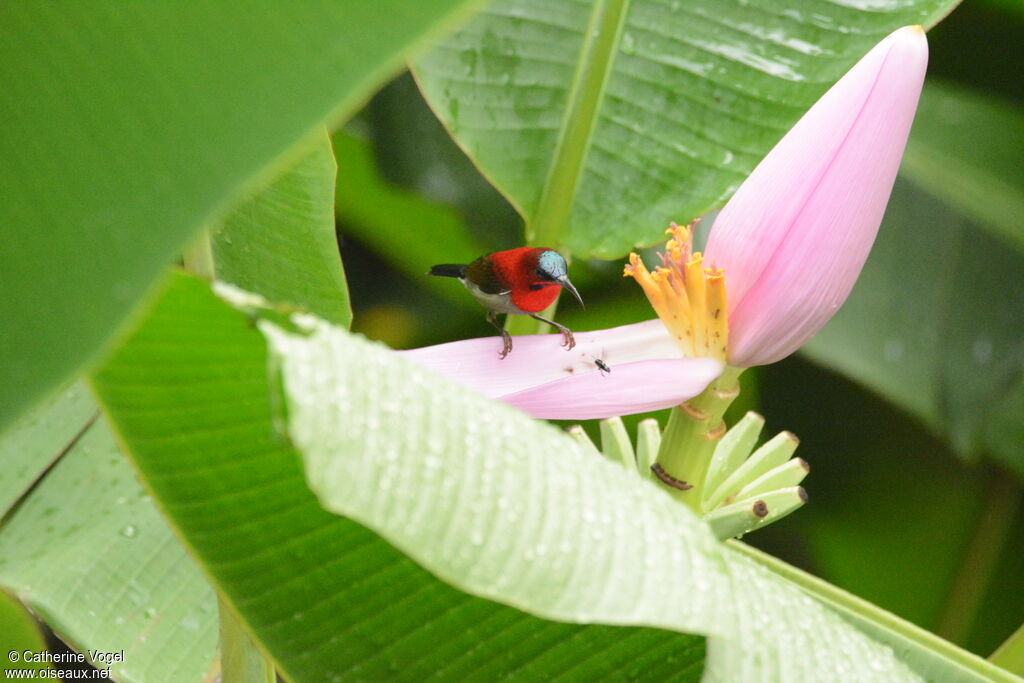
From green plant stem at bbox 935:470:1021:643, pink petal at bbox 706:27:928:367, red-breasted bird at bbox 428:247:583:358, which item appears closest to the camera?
pink petal at bbox 706:27:928:367

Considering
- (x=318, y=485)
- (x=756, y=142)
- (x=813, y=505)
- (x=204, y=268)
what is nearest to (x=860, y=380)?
(x=813, y=505)

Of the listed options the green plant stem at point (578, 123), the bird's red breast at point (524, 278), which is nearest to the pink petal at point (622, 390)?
the bird's red breast at point (524, 278)

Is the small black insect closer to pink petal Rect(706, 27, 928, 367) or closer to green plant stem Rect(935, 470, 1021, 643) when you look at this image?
pink petal Rect(706, 27, 928, 367)

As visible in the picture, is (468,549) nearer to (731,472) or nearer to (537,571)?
(537,571)

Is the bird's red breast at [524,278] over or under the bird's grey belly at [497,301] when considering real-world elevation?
over

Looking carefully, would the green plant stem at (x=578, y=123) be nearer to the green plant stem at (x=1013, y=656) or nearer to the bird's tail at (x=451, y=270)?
the bird's tail at (x=451, y=270)

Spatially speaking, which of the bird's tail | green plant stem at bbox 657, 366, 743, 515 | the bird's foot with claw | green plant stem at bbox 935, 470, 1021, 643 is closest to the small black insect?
green plant stem at bbox 657, 366, 743, 515
